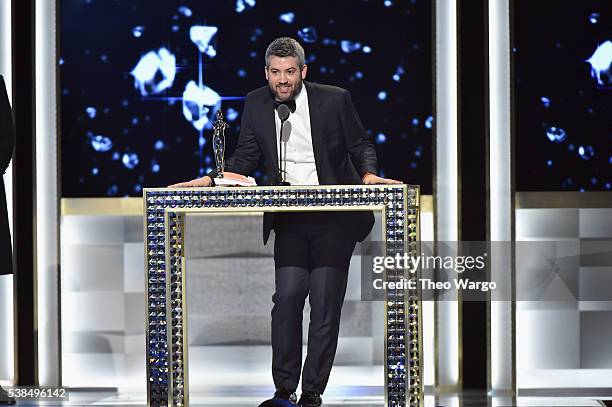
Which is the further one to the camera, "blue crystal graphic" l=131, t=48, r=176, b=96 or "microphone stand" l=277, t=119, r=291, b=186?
"blue crystal graphic" l=131, t=48, r=176, b=96

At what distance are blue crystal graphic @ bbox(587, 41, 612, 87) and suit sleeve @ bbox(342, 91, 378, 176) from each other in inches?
64.0

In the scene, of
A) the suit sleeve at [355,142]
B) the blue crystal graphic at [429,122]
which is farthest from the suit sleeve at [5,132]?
the blue crystal graphic at [429,122]

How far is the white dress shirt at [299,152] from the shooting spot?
4480 mm

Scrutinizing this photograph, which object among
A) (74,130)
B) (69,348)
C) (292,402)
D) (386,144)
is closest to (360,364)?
(292,402)

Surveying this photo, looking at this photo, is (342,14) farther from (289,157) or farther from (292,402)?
(292,402)

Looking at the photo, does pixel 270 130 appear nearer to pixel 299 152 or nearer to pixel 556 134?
pixel 299 152

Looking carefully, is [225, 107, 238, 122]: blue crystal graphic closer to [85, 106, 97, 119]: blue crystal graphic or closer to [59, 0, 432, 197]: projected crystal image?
[59, 0, 432, 197]: projected crystal image

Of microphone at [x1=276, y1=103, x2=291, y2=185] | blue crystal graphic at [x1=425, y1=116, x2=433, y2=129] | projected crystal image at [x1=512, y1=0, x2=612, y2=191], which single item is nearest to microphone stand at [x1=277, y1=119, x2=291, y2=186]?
microphone at [x1=276, y1=103, x2=291, y2=185]

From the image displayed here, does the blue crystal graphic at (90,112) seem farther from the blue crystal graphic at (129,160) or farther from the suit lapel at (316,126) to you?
the suit lapel at (316,126)

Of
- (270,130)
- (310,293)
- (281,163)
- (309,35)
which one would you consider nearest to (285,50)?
(270,130)

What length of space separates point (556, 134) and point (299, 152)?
1723 mm

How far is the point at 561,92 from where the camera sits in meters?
5.51

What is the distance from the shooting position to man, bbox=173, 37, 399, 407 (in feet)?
14.6

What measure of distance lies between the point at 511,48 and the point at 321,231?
173 cm
